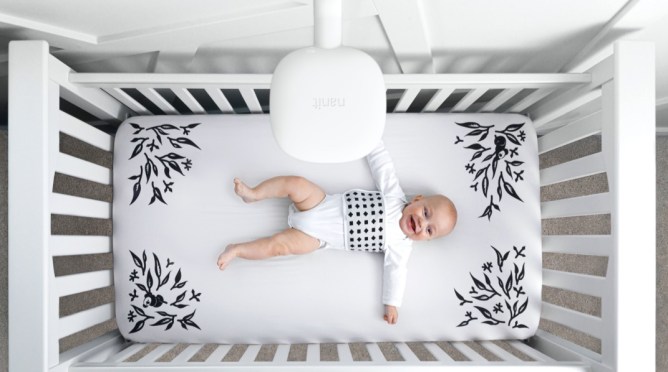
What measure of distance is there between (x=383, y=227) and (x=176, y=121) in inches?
26.9

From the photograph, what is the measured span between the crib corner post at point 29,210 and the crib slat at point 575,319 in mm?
1237

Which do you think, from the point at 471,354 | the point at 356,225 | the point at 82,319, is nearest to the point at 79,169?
the point at 82,319

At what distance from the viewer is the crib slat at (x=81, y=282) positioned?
1377 millimetres

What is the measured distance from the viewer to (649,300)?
50.1 inches

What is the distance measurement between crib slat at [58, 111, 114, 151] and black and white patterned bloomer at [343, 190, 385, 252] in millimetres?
711

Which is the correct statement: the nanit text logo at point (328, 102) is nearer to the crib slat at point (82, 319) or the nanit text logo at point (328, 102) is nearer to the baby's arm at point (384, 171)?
the baby's arm at point (384, 171)

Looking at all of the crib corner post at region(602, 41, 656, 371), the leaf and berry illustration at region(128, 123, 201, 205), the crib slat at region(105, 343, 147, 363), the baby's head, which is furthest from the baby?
the crib corner post at region(602, 41, 656, 371)

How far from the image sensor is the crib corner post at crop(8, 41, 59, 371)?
123 centimetres

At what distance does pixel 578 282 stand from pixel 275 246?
803 millimetres

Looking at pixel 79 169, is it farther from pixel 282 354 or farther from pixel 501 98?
pixel 501 98

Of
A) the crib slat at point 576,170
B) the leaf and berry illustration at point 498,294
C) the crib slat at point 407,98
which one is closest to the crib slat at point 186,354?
the leaf and berry illustration at point 498,294

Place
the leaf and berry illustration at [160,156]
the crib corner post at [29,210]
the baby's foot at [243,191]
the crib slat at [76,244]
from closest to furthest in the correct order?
the crib corner post at [29,210], the crib slat at [76,244], the baby's foot at [243,191], the leaf and berry illustration at [160,156]

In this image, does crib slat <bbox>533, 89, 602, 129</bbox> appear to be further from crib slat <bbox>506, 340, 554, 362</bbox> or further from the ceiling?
crib slat <bbox>506, 340, 554, 362</bbox>

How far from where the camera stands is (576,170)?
1.55 m
